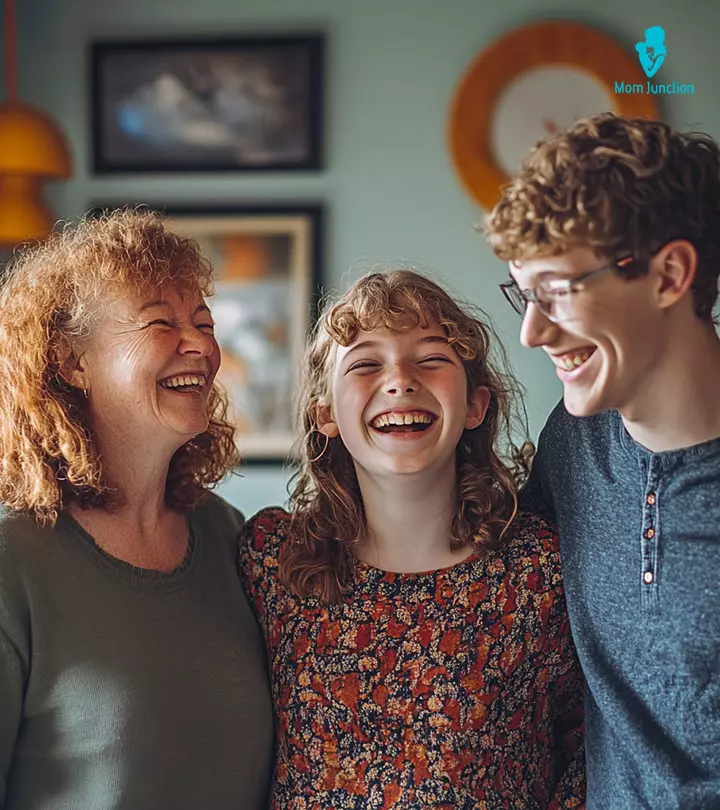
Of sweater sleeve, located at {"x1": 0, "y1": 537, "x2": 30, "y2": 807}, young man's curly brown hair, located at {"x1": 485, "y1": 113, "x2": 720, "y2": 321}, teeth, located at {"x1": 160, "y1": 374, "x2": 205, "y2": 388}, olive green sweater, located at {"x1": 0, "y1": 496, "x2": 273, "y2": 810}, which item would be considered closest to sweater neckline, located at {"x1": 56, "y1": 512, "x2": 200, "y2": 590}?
olive green sweater, located at {"x1": 0, "y1": 496, "x2": 273, "y2": 810}

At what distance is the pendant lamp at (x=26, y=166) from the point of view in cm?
329

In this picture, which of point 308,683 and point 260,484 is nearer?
point 308,683

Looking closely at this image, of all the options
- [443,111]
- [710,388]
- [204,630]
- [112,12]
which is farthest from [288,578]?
[112,12]

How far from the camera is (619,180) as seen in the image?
4.63ft

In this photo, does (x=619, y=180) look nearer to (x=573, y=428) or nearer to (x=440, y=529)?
(x=573, y=428)

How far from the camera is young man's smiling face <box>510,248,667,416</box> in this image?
4.73ft

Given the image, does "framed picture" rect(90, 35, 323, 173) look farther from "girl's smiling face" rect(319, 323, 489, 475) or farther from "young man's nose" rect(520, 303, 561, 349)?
"young man's nose" rect(520, 303, 561, 349)

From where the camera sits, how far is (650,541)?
1.55m

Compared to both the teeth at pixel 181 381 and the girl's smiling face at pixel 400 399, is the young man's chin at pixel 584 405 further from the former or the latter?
the teeth at pixel 181 381

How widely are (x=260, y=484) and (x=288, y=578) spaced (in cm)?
225

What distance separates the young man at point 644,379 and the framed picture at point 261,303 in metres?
2.46

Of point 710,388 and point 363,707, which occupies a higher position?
point 710,388

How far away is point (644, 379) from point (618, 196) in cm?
26

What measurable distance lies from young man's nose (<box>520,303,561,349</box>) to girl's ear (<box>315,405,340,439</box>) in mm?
531
